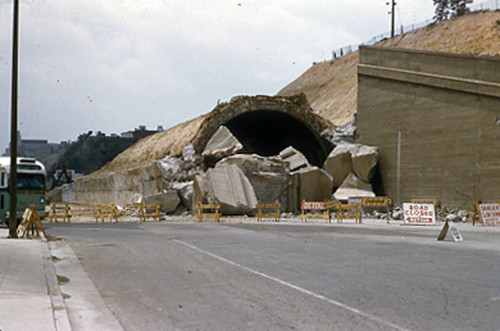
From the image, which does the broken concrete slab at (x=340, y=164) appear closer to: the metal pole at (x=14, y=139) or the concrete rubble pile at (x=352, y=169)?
the concrete rubble pile at (x=352, y=169)

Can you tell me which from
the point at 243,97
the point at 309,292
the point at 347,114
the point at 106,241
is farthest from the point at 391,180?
the point at 347,114

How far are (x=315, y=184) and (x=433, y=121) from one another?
924 centimetres

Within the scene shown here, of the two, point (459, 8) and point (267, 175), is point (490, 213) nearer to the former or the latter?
point (267, 175)

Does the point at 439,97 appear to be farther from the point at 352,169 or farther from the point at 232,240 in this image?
the point at 232,240

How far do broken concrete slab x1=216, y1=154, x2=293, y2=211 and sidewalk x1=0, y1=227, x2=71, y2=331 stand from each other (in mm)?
24062

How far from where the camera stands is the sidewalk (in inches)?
232

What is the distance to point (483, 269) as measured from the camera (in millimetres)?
10555

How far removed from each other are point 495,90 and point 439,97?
3.92 m

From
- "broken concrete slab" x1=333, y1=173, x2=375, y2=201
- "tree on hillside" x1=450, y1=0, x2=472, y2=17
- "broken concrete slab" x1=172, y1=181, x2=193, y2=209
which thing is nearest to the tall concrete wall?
"broken concrete slab" x1=333, y1=173, x2=375, y2=201

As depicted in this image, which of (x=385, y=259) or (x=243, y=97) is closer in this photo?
(x=385, y=259)

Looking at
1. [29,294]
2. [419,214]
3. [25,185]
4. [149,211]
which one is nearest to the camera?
[29,294]

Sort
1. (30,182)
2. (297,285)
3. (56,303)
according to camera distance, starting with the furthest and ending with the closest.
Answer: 1. (30,182)
2. (297,285)
3. (56,303)

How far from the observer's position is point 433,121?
30.8m

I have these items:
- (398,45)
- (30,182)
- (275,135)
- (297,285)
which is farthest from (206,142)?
(398,45)
